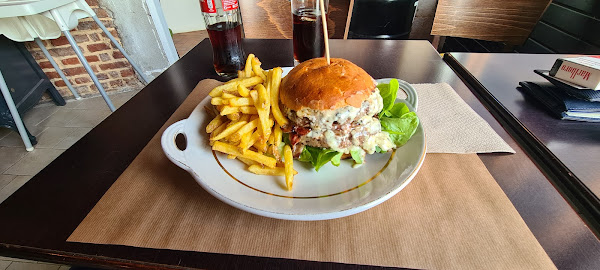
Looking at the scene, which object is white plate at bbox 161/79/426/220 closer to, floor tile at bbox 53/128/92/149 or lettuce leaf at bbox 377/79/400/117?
lettuce leaf at bbox 377/79/400/117

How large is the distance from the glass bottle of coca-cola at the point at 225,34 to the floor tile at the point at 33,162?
2.20 metres

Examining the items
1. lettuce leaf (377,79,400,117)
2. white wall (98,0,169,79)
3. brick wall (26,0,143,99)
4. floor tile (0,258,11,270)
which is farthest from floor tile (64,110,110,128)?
lettuce leaf (377,79,400,117)

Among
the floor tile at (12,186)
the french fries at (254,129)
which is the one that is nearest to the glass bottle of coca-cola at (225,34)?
the french fries at (254,129)

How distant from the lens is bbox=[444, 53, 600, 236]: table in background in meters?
0.89

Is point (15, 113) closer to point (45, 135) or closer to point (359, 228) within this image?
point (45, 135)

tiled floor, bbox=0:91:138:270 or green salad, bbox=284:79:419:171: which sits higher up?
green salad, bbox=284:79:419:171

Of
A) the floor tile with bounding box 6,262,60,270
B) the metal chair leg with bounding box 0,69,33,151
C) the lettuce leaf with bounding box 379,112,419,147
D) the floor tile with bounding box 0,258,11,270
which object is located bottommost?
the floor tile with bounding box 0,258,11,270

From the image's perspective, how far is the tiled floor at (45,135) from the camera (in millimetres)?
2584

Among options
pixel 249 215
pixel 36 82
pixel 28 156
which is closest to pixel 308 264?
pixel 249 215

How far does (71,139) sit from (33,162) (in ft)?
1.20

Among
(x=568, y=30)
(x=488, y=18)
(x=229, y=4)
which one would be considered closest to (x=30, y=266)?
(x=229, y=4)

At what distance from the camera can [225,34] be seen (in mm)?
1566

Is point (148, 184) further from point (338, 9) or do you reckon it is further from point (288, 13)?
point (338, 9)

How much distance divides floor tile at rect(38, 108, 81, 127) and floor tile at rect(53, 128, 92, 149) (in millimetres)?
261
